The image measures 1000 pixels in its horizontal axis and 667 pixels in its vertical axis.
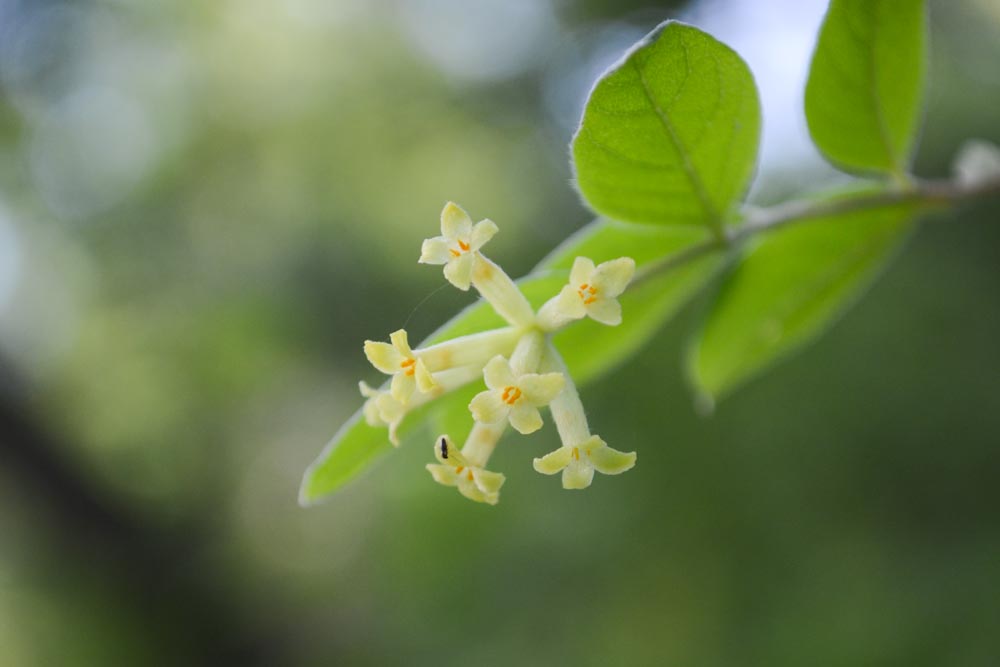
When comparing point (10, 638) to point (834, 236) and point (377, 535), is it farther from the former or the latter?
point (834, 236)

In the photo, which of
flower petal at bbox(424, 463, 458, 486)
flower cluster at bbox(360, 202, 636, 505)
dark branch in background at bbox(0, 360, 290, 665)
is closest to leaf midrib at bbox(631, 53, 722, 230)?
flower cluster at bbox(360, 202, 636, 505)

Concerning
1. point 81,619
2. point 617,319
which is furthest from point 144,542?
point 617,319

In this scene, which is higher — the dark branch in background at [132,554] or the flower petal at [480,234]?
the dark branch in background at [132,554]

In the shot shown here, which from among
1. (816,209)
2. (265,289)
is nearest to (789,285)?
(816,209)

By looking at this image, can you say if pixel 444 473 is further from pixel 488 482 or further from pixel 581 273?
pixel 581 273

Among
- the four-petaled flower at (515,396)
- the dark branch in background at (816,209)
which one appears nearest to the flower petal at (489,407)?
the four-petaled flower at (515,396)

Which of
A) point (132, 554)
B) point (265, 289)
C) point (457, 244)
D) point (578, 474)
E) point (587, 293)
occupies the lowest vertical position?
point (578, 474)

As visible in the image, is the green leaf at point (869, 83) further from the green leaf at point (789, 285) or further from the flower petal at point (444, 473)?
the flower petal at point (444, 473)

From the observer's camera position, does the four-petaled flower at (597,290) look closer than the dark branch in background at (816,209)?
Yes
